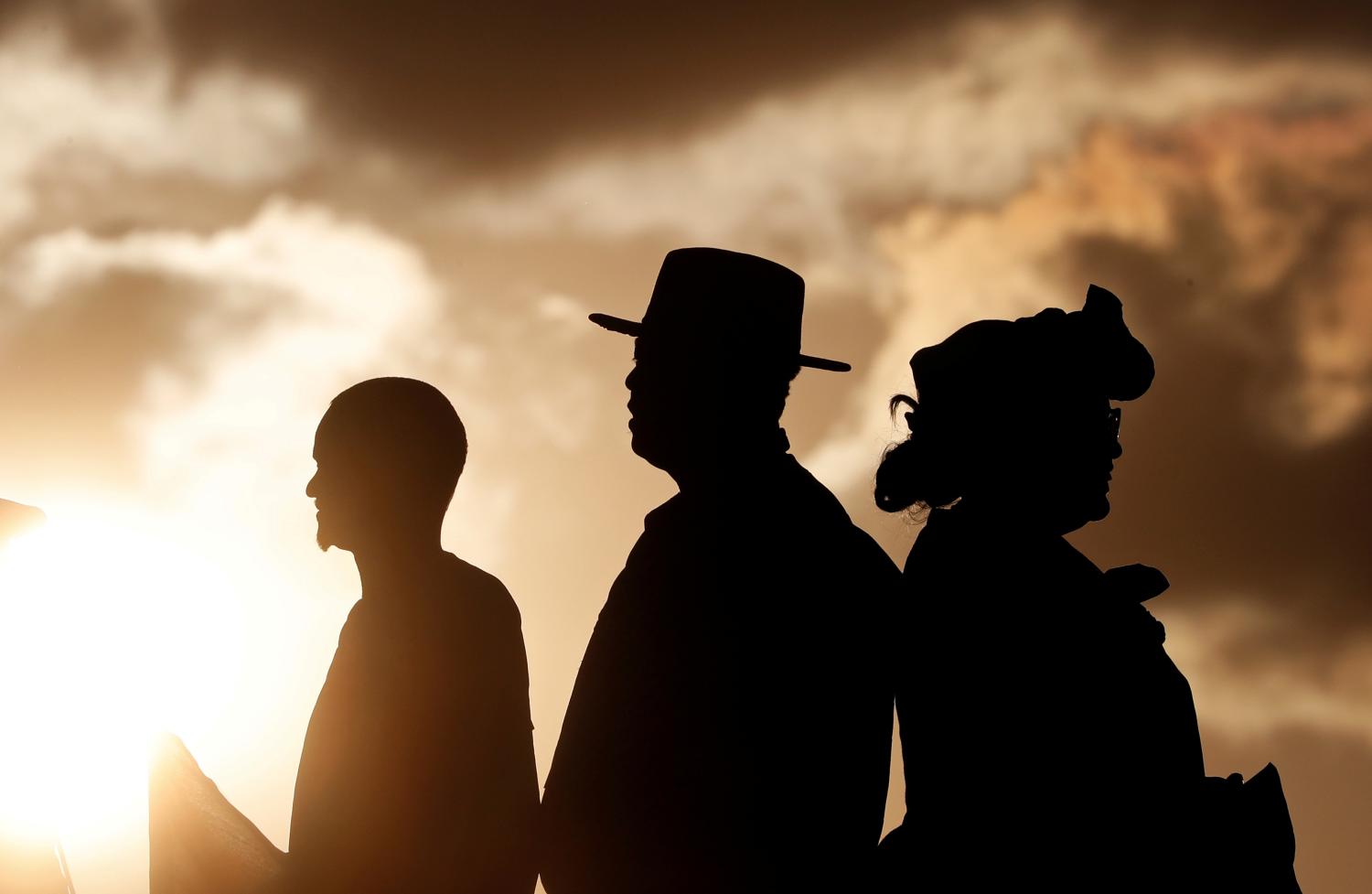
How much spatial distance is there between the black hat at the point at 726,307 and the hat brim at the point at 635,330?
44 mm

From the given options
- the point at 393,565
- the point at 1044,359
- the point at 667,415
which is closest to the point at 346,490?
the point at 393,565

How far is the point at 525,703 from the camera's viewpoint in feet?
16.4

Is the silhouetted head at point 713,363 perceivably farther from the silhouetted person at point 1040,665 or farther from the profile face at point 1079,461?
the profile face at point 1079,461

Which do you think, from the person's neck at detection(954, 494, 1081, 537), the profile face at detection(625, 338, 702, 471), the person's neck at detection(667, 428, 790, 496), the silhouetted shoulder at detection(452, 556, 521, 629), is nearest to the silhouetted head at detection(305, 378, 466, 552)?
the silhouetted shoulder at detection(452, 556, 521, 629)

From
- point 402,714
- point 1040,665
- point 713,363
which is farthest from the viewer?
point 713,363

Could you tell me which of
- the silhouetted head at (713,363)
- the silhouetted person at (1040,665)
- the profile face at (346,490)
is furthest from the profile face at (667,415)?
the profile face at (346,490)

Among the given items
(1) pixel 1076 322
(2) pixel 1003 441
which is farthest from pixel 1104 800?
(1) pixel 1076 322

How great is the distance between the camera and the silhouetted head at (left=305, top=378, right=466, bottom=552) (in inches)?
194

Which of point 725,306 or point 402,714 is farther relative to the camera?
point 725,306

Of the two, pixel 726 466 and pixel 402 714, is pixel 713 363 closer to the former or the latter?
pixel 726 466

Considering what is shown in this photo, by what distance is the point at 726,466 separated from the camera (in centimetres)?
507

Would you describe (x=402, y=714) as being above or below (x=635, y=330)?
below

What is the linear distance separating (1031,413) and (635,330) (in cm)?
138

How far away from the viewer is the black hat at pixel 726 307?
5082mm
